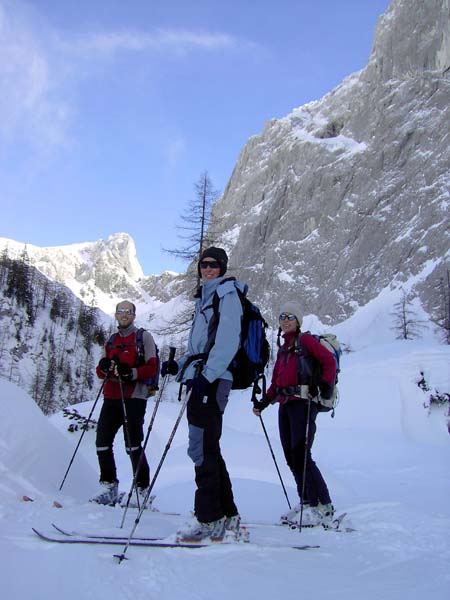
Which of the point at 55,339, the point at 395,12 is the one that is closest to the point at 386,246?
the point at 55,339

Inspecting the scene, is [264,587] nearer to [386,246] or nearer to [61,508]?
[61,508]

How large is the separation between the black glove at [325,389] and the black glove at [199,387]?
1460 millimetres

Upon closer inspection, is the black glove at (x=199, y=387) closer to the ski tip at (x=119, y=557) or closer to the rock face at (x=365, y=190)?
the ski tip at (x=119, y=557)

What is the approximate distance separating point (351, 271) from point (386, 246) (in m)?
7.91

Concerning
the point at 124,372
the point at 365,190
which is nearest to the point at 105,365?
the point at 124,372

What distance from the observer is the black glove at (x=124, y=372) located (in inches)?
183

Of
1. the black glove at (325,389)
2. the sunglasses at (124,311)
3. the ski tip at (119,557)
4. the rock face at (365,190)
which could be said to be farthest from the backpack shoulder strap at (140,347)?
the rock face at (365,190)

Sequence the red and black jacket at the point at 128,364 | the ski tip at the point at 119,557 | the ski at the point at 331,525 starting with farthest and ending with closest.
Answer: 1. the red and black jacket at the point at 128,364
2. the ski at the point at 331,525
3. the ski tip at the point at 119,557

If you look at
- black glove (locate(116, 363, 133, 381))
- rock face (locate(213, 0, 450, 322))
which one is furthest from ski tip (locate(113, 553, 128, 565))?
rock face (locate(213, 0, 450, 322))

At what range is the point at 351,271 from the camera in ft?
274

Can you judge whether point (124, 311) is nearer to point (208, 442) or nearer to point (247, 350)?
point (247, 350)

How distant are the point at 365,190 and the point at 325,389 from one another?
97886mm

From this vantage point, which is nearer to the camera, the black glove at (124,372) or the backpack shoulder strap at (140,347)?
the black glove at (124,372)

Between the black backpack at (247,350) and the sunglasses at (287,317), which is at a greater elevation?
the sunglasses at (287,317)
